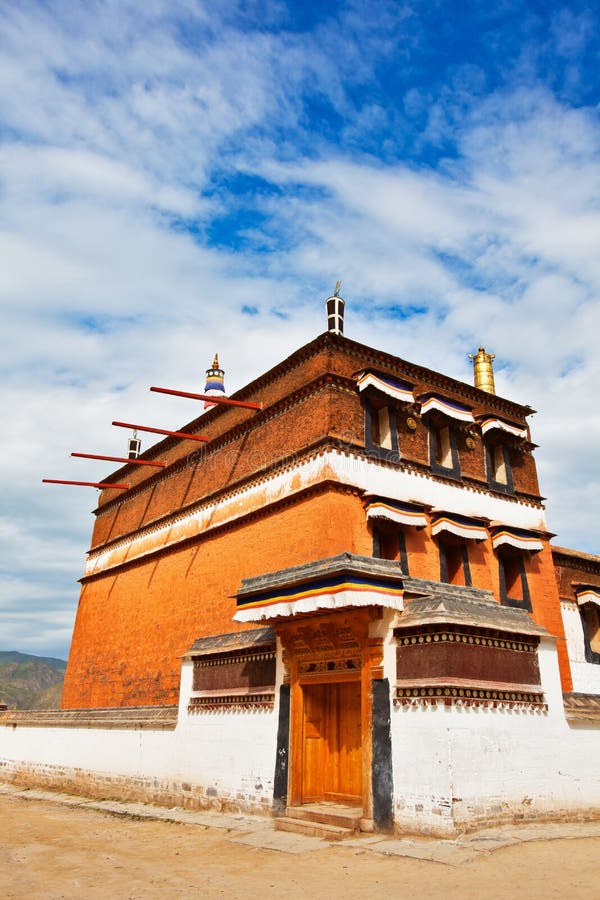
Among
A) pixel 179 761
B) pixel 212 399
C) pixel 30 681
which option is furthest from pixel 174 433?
pixel 30 681

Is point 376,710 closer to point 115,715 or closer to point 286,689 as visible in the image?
point 286,689

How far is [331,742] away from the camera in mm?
11562

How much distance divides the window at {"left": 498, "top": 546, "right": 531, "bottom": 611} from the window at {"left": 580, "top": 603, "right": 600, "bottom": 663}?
5.25 metres

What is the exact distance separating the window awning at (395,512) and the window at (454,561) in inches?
53.2

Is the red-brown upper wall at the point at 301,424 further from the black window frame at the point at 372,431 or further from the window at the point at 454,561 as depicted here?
the window at the point at 454,561

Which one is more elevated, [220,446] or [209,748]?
[220,446]

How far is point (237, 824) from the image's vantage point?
36.3 feet

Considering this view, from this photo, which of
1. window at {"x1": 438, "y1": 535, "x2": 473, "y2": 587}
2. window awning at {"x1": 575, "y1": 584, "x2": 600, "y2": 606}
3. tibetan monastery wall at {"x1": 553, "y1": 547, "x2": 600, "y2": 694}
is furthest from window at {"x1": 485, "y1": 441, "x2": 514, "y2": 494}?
window awning at {"x1": 575, "y1": 584, "x2": 600, "y2": 606}

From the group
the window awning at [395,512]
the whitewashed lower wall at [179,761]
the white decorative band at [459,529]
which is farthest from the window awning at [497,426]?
the whitewashed lower wall at [179,761]

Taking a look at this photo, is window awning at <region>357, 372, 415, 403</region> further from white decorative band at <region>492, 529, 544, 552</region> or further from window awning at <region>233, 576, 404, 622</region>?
window awning at <region>233, 576, 404, 622</region>

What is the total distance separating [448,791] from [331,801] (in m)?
3.13

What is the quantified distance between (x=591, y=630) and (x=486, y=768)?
1554 cm

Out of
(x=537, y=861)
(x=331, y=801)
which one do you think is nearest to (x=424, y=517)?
(x=331, y=801)

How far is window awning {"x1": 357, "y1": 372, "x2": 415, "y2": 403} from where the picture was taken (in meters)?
17.0
